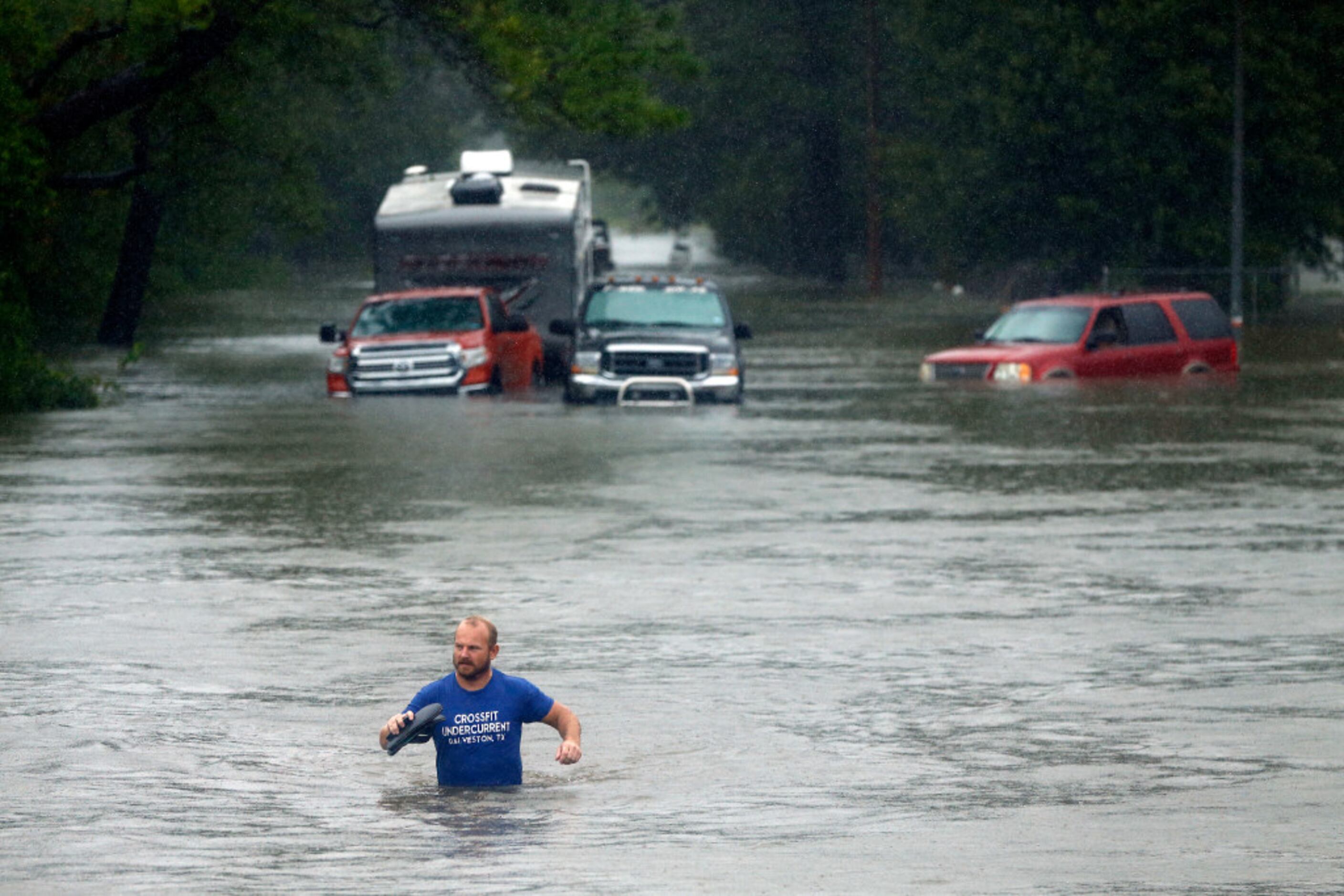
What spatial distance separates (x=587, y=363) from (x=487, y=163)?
7.70m

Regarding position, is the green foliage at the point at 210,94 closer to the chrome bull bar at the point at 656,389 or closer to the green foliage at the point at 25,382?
the green foliage at the point at 25,382

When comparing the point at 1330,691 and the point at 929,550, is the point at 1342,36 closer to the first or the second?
the point at 929,550

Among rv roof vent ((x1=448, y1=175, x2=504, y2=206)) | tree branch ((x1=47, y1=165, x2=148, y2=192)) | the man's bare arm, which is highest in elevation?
tree branch ((x1=47, y1=165, x2=148, y2=192))

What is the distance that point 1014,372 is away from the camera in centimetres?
3328

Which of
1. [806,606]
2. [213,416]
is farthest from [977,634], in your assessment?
[213,416]

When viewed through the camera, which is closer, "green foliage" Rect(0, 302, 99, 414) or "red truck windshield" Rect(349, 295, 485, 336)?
"green foliage" Rect(0, 302, 99, 414)

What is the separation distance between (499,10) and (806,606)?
22.8m

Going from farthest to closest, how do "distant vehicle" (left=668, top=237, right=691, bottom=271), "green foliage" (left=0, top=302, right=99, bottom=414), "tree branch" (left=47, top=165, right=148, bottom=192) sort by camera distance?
"distant vehicle" (left=668, top=237, right=691, bottom=271) < "tree branch" (left=47, top=165, right=148, bottom=192) < "green foliage" (left=0, top=302, right=99, bottom=414)

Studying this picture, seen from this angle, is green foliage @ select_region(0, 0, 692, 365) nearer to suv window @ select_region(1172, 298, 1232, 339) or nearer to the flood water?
the flood water

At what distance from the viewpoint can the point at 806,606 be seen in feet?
46.6

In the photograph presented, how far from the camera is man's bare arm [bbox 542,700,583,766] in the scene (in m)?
8.65

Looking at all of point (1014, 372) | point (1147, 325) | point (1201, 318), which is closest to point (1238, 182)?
point (1201, 318)

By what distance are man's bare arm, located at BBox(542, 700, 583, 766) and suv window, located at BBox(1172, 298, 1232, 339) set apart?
27.9m

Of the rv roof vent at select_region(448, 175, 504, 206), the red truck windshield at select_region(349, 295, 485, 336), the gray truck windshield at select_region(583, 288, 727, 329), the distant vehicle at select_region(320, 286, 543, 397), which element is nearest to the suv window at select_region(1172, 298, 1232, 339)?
the gray truck windshield at select_region(583, 288, 727, 329)
